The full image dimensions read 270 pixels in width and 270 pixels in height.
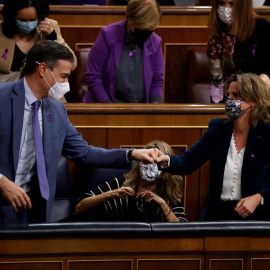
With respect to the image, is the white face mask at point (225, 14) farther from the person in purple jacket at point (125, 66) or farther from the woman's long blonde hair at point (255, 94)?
the woman's long blonde hair at point (255, 94)

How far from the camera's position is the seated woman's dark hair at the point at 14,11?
226 cm

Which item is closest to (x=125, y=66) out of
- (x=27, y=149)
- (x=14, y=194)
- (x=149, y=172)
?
(x=149, y=172)

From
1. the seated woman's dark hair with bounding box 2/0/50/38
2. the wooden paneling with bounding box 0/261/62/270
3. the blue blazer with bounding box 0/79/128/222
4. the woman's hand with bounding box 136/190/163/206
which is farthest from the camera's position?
the seated woman's dark hair with bounding box 2/0/50/38

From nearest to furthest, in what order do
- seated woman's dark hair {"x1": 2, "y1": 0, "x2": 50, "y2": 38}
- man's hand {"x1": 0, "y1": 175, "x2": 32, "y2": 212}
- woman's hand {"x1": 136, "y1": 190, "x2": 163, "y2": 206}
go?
man's hand {"x1": 0, "y1": 175, "x2": 32, "y2": 212}
woman's hand {"x1": 136, "y1": 190, "x2": 163, "y2": 206}
seated woman's dark hair {"x1": 2, "y1": 0, "x2": 50, "y2": 38}

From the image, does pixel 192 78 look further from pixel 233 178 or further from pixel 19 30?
pixel 233 178

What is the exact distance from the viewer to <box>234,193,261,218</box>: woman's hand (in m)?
1.75

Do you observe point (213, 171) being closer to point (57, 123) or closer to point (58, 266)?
point (57, 123)

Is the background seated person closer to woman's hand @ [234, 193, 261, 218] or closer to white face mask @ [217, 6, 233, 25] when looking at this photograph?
white face mask @ [217, 6, 233, 25]

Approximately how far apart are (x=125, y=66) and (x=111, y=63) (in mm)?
50

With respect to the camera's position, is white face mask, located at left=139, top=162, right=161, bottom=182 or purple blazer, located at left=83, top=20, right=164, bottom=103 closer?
white face mask, located at left=139, top=162, right=161, bottom=182

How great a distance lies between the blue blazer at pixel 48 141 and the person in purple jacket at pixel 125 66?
22.9 inches

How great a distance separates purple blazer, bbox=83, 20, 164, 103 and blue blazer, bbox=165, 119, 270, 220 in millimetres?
605

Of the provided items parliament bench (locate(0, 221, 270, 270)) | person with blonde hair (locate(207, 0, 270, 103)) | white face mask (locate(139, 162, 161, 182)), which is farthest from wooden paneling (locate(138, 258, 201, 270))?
person with blonde hair (locate(207, 0, 270, 103))

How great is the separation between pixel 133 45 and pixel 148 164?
615mm
